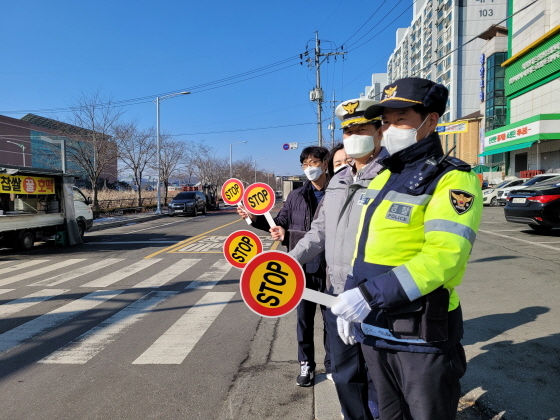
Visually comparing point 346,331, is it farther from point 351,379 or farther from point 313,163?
point 313,163

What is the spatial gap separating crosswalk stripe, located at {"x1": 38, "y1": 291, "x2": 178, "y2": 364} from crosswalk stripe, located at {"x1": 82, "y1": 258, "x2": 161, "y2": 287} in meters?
1.53

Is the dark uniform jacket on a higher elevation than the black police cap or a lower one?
lower

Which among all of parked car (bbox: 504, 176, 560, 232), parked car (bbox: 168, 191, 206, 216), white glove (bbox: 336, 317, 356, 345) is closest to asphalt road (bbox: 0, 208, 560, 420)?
white glove (bbox: 336, 317, 356, 345)

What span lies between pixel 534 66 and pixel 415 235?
33812 mm

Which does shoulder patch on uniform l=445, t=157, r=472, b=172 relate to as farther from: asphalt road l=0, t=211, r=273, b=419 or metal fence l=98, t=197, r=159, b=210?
metal fence l=98, t=197, r=159, b=210

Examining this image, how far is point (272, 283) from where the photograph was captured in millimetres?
2172

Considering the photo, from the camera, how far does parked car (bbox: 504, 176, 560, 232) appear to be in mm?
10664

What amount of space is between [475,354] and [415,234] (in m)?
2.75

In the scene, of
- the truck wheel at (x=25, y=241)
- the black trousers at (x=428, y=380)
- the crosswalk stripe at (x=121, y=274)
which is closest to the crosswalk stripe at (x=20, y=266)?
the truck wheel at (x=25, y=241)

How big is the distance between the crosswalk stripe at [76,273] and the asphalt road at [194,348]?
3.3 inches

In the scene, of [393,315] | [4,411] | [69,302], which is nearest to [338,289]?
[393,315]

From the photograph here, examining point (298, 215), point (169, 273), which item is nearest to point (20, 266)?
point (169, 273)

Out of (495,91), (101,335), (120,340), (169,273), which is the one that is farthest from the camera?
(495,91)

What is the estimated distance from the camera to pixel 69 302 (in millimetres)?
6246
